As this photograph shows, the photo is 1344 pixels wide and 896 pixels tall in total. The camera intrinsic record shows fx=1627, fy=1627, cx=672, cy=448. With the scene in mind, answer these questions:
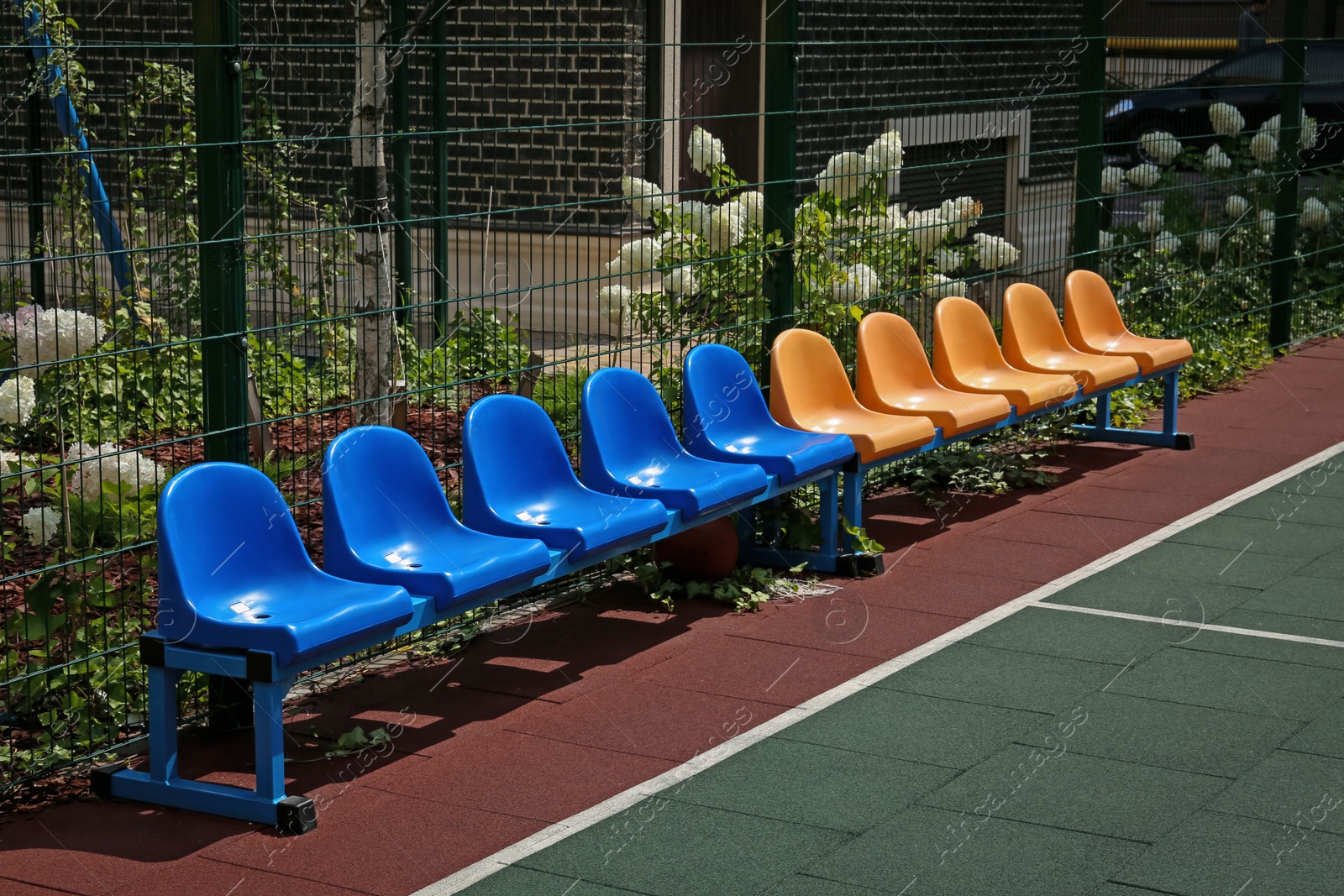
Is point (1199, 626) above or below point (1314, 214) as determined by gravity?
below

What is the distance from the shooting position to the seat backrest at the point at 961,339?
834 cm

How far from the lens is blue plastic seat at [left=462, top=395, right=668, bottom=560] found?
5.55 m

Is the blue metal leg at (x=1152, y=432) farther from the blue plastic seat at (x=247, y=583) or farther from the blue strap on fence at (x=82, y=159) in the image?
the blue plastic seat at (x=247, y=583)

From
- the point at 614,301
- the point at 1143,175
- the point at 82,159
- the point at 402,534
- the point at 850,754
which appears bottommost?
the point at 850,754

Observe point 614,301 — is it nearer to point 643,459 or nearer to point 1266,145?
point 643,459

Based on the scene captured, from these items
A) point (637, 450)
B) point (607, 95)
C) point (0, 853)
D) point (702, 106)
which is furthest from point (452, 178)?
point (0, 853)

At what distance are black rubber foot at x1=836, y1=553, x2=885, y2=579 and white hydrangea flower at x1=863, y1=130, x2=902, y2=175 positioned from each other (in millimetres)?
2014

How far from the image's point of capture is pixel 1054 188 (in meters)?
12.9

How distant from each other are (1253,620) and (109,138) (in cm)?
→ 890

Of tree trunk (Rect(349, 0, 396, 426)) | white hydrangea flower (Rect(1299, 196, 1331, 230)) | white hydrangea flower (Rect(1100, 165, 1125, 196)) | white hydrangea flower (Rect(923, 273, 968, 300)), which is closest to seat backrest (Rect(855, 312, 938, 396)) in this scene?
white hydrangea flower (Rect(923, 273, 968, 300))

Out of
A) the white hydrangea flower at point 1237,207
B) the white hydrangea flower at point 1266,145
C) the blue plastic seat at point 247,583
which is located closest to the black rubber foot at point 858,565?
the blue plastic seat at point 247,583

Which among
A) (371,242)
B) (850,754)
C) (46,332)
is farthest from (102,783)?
(371,242)

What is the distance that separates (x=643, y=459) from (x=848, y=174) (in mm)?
2206

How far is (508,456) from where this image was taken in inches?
232
